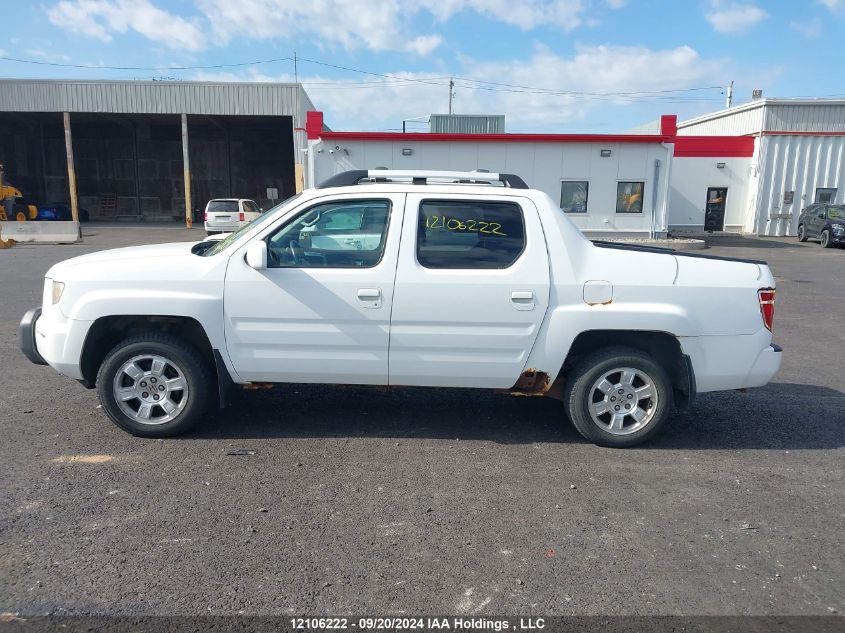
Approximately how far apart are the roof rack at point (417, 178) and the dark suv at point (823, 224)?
24.5m

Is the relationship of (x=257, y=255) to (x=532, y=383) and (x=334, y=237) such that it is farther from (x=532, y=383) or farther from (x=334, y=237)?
(x=532, y=383)

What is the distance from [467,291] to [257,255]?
58.5 inches

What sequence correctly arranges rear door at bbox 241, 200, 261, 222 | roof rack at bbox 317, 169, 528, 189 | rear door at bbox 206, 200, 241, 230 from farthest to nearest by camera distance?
1. rear door at bbox 241, 200, 261, 222
2. rear door at bbox 206, 200, 241, 230
3. roof rack at bbox 317, 169, 528, 189

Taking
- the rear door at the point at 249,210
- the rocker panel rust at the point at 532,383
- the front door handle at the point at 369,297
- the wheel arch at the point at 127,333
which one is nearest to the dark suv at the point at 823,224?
the rear door at the point at 249,210

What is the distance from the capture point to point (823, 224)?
25.6 m

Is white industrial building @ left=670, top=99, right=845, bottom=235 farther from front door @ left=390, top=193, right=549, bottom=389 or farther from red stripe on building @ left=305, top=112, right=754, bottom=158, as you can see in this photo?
front door @ left=390, top=193, right=549, bottom=389

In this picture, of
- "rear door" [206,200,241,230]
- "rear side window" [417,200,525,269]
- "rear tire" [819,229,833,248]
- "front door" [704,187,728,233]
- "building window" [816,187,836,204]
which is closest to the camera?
"rear side window" [417,200,525,269]

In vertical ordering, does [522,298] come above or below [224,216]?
below

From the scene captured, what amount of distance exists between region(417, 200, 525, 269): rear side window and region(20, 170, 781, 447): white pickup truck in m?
0.01

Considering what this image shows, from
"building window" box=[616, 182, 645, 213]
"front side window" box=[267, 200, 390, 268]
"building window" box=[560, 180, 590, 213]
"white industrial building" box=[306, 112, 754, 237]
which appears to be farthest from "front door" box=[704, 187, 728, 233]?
"front side window" box=[267, 200, 390, 268]

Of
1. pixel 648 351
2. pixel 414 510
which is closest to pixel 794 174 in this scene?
pixel 648 351

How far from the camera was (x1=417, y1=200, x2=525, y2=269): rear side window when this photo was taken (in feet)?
15.2

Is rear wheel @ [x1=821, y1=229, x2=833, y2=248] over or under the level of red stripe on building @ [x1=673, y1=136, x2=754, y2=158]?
under

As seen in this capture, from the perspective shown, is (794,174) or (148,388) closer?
(148,388)
